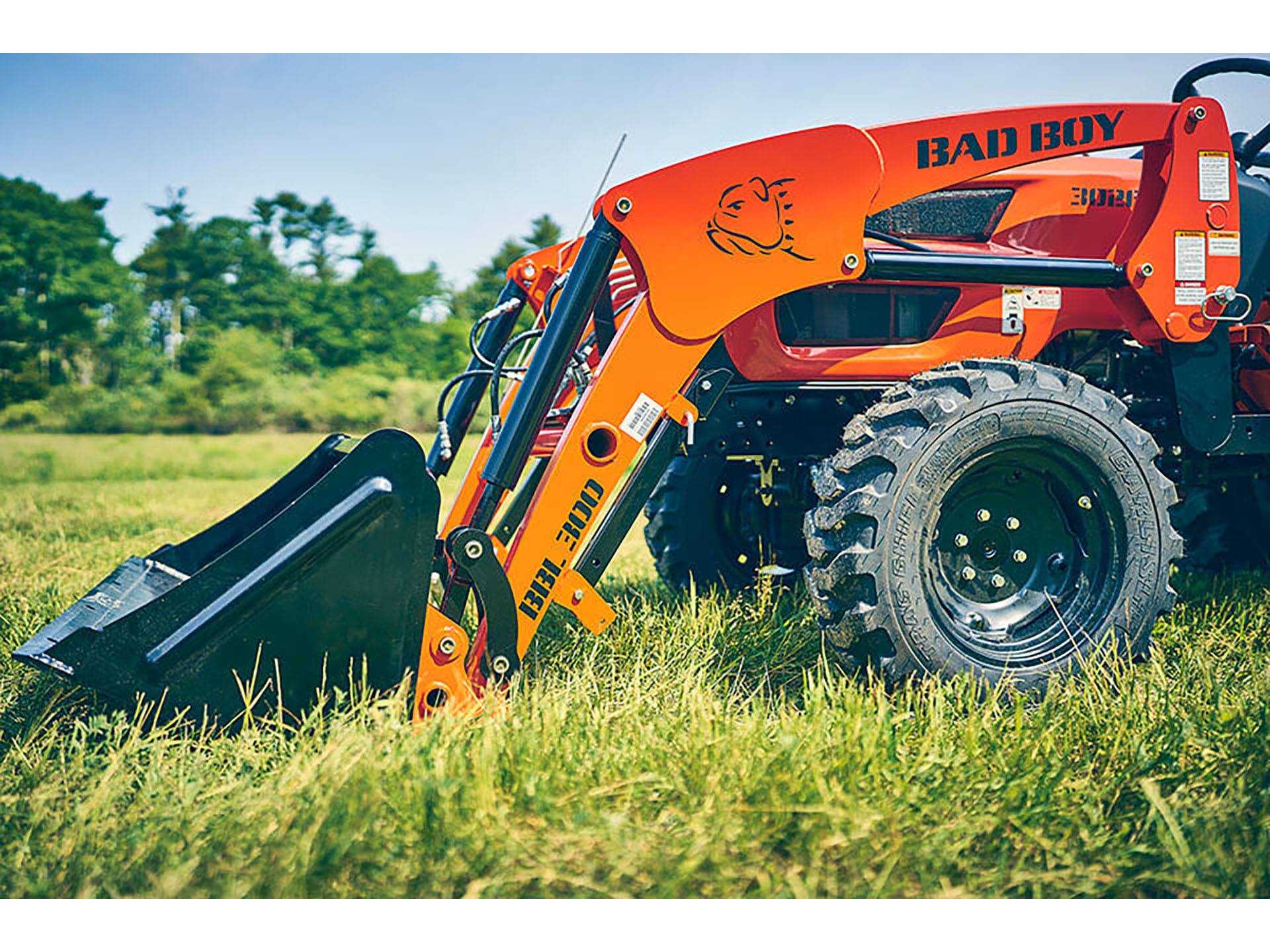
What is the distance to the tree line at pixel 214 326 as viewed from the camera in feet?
92.7

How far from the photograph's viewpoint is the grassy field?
2139mm

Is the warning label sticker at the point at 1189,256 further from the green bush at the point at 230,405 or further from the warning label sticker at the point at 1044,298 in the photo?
the green bush at the point at 230,405

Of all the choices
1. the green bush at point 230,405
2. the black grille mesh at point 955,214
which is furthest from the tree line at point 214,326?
the black grille mesh at point 955,214

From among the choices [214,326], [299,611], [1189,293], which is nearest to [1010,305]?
[1189,293]

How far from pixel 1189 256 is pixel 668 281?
80.5 inches

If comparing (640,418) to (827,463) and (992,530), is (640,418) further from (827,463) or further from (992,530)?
(992,530)

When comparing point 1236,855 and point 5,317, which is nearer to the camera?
point 1236,855

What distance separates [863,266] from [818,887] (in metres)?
2.01

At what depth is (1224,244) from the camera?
3.70 metres

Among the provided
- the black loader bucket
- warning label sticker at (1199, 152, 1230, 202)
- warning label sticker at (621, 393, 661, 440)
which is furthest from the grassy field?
warning label sticker at (1199, 152, 1230, 202)

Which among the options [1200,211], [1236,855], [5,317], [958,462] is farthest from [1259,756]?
[5,317]

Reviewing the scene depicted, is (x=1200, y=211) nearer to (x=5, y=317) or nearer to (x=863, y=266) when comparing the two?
(x=863, y=266)

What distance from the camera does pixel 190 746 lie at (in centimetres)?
276

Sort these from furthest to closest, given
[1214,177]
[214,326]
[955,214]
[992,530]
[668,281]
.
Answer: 1. [214,326]
2. [955,214]
3. [1214,177]
4. [992,530]
5. [668,281]
